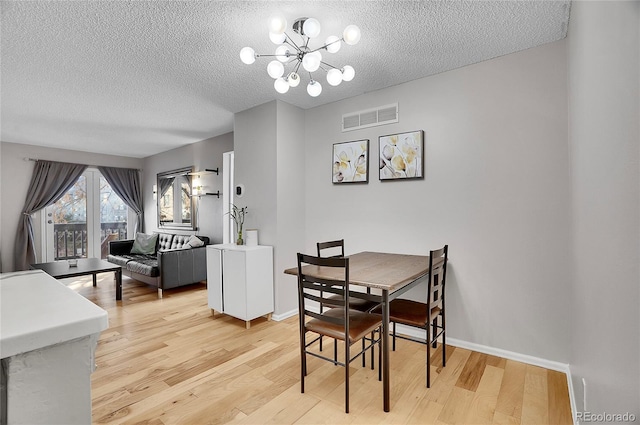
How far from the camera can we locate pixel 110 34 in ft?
7.47

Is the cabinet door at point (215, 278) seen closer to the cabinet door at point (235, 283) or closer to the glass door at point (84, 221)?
the cabinet door at point (235, 283)

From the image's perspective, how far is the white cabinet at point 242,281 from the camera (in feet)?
11.0

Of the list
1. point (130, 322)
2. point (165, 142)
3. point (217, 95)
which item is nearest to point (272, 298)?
point (130, 322)

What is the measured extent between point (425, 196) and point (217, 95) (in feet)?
8.11

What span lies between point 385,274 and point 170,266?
360 centimetres

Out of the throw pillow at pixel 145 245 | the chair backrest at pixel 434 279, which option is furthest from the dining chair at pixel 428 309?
the throw pillow at pixel 145 245

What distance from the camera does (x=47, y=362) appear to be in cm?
50

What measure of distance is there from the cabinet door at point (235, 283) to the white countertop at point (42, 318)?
2650 millimetres

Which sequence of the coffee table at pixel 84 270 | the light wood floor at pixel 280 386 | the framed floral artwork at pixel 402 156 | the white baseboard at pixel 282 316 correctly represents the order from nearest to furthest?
the light wood floor at pixel 280 386 < the framed floral artwork at pixel 402 156 < the white baseboard at pixel 282 316 < the coffee table at pixel 84 270

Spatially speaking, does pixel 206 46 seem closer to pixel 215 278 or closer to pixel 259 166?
pixel 259 166

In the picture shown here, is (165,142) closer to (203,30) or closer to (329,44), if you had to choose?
(203,30)

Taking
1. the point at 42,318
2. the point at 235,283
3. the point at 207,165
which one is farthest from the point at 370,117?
the point at 207,165

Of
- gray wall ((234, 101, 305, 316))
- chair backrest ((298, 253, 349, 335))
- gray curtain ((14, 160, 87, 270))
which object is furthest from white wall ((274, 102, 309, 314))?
gray curtain ((14, 160, 87, 270))

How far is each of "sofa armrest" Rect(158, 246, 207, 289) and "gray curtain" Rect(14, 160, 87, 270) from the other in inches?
128
